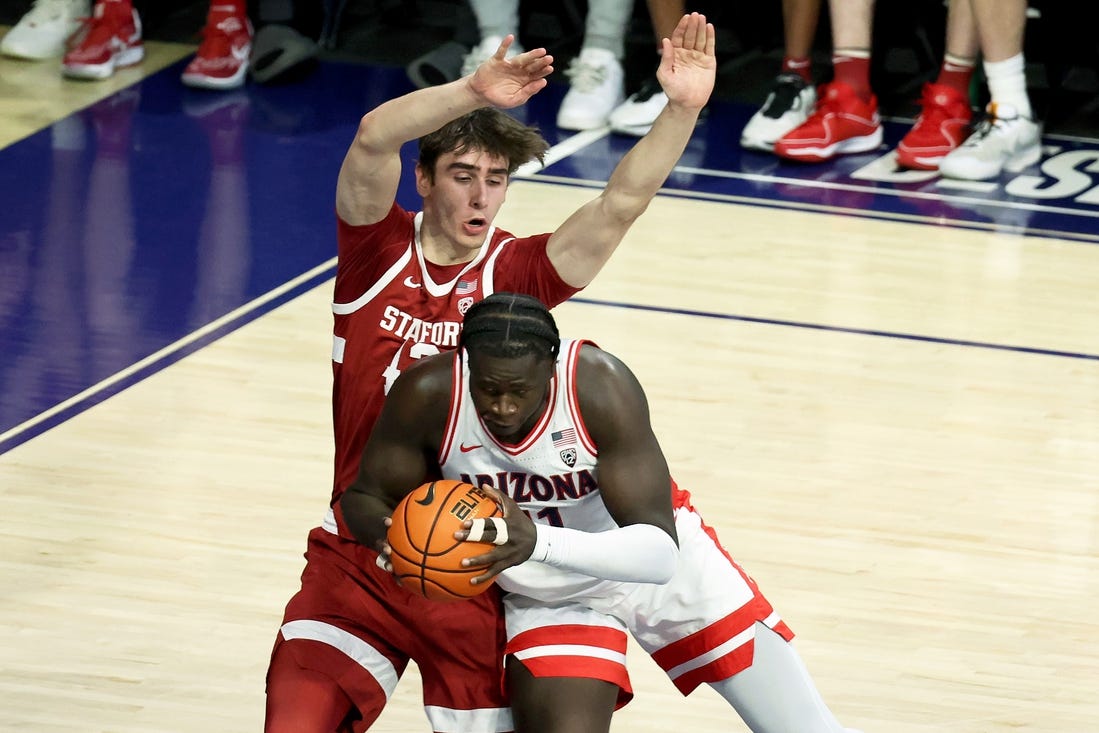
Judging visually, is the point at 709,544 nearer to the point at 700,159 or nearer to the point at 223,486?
the point at 223,486

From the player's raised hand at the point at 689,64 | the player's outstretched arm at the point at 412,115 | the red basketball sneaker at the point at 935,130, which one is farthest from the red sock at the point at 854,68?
the player's outstretched arm at the point at 412,115

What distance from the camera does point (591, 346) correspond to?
11.2 feet

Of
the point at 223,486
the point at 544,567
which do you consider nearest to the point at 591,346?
the point at 544,567

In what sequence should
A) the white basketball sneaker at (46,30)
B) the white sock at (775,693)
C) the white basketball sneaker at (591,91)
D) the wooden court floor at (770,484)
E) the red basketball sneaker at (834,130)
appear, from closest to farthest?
the white sock at (775,693)
the wooden court floor at (770,484)
the red basketball sneaker at (834,130)
the white basketball sneaker at (591,91)
the white basketball sneaker at (46,30)

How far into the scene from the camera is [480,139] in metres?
3.74

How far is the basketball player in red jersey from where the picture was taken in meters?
3.47

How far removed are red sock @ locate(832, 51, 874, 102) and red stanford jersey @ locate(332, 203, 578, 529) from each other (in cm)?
524

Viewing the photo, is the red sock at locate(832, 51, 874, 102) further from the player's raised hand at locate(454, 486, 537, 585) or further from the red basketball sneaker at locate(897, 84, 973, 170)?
the player's raised hand at locate(454, 486, 537, 585)

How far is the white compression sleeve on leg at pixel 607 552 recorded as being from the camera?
3.17 metres

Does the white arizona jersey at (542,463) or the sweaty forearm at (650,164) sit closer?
the white arizona jersey at (542,463)

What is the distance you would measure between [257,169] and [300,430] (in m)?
2.87

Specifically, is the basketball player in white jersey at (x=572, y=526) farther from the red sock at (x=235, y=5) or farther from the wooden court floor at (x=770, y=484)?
the red sock at (x=235, y=5)

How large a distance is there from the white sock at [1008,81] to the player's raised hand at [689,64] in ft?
16.3

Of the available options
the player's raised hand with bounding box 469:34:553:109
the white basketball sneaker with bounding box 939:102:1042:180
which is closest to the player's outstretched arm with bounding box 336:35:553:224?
the player's raised hand with bounding box 469:34:553:109
